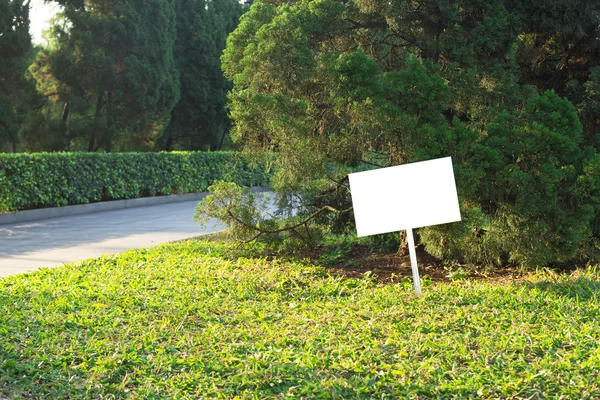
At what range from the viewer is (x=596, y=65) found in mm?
7293

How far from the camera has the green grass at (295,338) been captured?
3.89 meters

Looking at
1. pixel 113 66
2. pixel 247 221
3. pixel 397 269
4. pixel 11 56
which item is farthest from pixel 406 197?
pixel 113 66

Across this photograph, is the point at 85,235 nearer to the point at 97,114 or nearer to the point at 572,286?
the point at 572,286

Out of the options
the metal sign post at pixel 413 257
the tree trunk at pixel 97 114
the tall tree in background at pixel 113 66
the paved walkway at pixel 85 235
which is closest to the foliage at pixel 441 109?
the metal sign post at pixel 413 257

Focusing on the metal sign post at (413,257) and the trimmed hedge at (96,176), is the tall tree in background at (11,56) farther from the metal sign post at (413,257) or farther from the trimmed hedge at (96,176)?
the metal sign post at (413,257)

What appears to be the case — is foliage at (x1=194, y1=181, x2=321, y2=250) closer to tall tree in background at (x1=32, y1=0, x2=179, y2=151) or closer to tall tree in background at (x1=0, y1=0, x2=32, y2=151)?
tall tree in background at (x1=0, y1=0, x2=32, y2=151)

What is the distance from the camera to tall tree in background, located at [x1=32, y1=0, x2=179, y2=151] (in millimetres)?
22844

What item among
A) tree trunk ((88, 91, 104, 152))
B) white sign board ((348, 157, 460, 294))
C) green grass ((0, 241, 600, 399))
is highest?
tree trunk ((88, 91, 104, 152))

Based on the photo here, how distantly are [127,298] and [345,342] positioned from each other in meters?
2.25

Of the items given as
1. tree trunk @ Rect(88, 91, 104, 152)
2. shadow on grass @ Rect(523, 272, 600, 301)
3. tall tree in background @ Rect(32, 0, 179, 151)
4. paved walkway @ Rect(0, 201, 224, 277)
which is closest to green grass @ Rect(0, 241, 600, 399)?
shadow on grass @ Rect(523, 272, 600, 301)

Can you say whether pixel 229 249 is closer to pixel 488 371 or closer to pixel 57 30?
pixel 488 371

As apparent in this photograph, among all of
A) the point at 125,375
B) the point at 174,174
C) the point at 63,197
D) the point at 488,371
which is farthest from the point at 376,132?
the point at 174,174

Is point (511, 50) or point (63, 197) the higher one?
point (511, 50)

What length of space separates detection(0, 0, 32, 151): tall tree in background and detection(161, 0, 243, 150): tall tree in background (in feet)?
26.8
